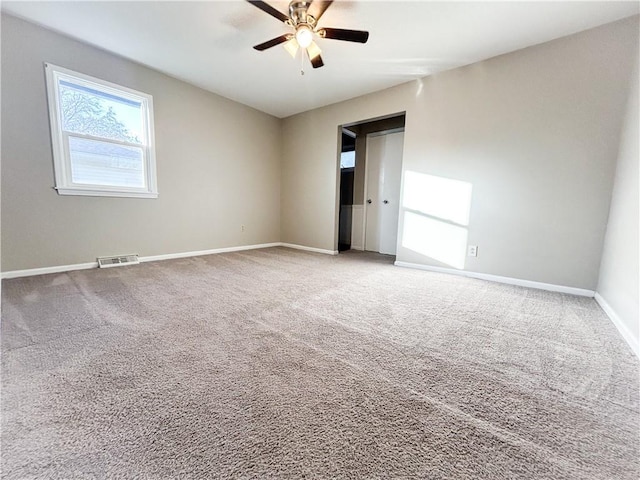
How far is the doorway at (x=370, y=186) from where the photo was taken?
437cm

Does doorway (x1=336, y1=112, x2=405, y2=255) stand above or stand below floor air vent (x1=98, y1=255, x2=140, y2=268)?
above

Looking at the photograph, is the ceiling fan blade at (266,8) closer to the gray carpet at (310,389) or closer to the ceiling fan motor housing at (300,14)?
the ceiling fan motor housing at (300,14)

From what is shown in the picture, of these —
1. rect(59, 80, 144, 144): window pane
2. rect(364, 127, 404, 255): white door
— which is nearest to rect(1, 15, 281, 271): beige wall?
rect(59, 80, 144, 144): window pane

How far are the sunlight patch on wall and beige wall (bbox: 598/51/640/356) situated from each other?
115cm

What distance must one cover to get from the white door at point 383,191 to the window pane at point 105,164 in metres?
3.63

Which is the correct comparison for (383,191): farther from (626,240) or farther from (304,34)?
(626,240)

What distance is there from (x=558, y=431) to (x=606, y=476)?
156 mm

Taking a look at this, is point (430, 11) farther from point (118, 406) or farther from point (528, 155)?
point (118, 406)

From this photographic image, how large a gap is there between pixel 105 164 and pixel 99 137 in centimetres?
30

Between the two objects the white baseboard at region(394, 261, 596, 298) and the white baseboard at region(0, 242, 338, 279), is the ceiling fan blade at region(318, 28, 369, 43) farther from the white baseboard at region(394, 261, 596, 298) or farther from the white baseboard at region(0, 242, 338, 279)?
the white baseboard at region(0, 242, 338, 279)

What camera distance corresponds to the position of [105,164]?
2957mm

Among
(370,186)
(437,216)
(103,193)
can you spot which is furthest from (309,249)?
(103,193)

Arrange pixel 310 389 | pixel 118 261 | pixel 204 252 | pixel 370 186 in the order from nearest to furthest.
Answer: pixel 310 389 → pixel 118 261 → pixel 204 252 → pixel 370 186

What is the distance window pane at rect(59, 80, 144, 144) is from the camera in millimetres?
2689
